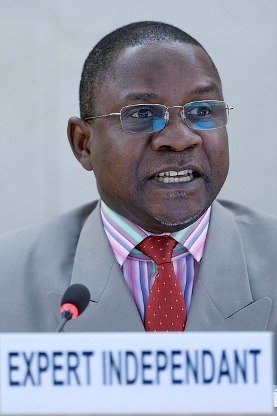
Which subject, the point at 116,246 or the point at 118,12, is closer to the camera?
the point at 116,246

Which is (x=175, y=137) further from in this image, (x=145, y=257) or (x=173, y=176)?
(x=145, y=257)

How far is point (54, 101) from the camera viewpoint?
385 centimetres

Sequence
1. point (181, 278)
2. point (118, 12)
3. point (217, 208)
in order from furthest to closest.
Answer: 1. point (118, 12)
2. point (217, 208)
3. point (181, 278)


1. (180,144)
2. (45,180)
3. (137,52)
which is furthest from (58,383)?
(45,180)

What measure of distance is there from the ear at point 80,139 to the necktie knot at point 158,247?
0.31 metres

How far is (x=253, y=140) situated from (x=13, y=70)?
1121 millimetres

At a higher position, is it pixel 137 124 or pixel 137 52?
pixel 137 52

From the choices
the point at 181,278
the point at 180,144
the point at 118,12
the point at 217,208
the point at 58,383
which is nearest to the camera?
the point at 58,383

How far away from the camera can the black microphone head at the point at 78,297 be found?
172cm

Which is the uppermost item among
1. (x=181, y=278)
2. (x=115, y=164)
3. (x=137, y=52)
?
(x=137, y=52)

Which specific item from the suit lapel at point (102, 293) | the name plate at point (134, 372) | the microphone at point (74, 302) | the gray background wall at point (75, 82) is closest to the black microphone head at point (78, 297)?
the microphone at point (74, 302)

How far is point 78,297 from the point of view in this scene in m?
1.73

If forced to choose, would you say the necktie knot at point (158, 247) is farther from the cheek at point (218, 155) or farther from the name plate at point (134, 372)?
the name plate at point (134, 372)

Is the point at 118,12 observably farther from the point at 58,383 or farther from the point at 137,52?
the point at 58,383
